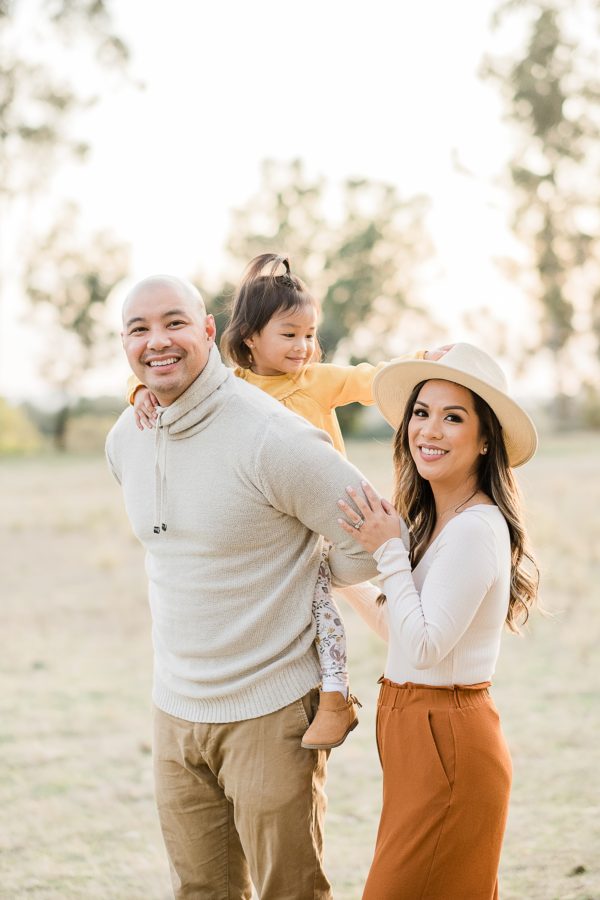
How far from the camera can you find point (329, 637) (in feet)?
8.58

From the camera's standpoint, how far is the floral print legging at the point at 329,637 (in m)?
2.60

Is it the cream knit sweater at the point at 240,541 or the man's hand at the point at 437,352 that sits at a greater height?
the man's hand at the point at 437,352

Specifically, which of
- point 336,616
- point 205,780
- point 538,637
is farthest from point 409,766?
point 538,637

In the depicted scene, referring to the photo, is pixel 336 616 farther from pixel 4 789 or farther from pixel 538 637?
pixel 538 637

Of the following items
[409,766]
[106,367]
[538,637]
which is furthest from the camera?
[106,367]

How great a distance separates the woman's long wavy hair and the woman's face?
0.04 m

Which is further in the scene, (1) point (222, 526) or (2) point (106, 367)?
(2) point (106, 367)

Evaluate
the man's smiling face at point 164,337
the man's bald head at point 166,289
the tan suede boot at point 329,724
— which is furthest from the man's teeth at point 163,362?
the tan suede boot at point 329,724

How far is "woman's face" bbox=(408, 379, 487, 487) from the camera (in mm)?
2514

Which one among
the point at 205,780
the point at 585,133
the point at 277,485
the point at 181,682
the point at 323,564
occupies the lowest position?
the point at 205,780

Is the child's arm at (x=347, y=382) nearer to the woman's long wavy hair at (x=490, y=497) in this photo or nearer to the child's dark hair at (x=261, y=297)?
the child's dark hair at (x=261, y=297)

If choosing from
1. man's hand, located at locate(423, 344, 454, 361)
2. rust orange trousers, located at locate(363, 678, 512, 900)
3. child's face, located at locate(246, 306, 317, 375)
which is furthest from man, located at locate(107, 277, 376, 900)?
child's face, located at locate(246, 306, 317, 375)

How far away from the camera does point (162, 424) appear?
268cm

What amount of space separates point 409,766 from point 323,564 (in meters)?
0.52
